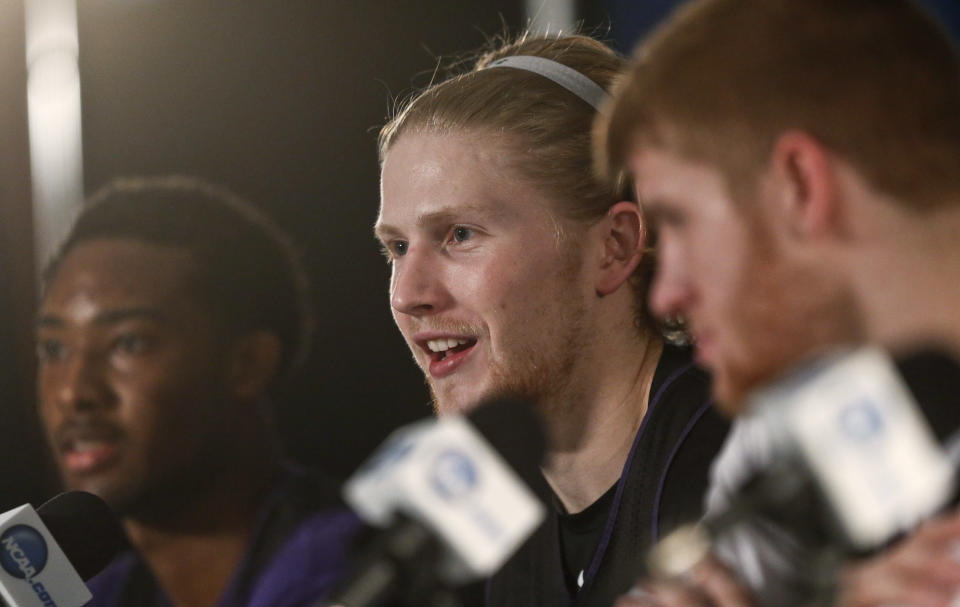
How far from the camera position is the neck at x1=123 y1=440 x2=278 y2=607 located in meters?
1.58

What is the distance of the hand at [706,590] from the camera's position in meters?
0.59

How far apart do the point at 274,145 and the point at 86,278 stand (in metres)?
0.37

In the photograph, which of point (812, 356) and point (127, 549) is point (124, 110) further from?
point (812, 356)

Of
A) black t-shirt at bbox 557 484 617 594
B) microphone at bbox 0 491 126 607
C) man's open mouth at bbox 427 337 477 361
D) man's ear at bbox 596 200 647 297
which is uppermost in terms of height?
microphone at bbox 0 491 126 607

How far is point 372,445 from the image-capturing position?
5.85ft

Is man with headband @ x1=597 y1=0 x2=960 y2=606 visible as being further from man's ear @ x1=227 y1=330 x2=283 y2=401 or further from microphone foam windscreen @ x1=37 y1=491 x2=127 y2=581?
man's ear @ x1=227 y1=330 x2=283 y2=401

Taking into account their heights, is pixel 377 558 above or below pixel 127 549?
above

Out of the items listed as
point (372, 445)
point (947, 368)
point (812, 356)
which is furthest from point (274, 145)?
point (947, 368)

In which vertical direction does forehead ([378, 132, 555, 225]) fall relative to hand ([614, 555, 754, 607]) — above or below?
above

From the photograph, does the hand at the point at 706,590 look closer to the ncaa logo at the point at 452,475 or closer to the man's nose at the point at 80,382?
the ncaa logo at the point at 452,475

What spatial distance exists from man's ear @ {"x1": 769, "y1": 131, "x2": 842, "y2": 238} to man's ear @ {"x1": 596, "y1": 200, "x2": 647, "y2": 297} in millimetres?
682

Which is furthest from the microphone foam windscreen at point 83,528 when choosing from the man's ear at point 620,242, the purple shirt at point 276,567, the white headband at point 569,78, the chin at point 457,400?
the white headband at point 569,78

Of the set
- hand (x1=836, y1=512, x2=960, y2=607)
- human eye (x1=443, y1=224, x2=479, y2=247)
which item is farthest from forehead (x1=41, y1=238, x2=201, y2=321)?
hand (x1=836, y1=512, x2=960, y2=607)

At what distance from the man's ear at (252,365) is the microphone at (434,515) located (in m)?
1.17
